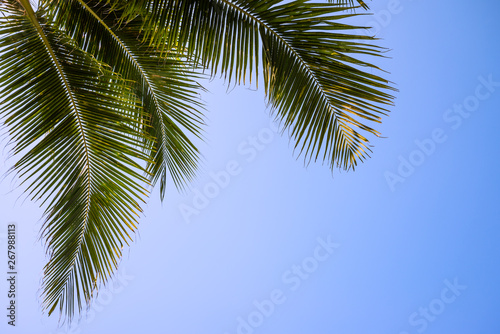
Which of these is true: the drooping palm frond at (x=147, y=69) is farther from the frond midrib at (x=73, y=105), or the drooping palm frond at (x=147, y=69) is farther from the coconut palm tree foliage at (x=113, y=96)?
the frond midrib at (x=73, y=105)

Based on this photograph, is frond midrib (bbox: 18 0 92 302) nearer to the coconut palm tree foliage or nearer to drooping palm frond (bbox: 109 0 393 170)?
the coconut palm tree foliage

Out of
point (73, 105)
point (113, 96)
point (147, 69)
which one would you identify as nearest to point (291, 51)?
point (113, 96)

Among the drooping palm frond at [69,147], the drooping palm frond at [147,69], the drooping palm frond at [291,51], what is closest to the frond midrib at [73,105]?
the drooping palm frond at [69,147]

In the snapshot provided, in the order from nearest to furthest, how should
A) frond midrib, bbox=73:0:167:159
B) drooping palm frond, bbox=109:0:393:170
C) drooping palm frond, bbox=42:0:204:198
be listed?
drooping palm frond, bbox=109:0:393:170 → frond midrib, bbox=73:0:167:159 → drooping palm frond, bbox=42:0:204:198

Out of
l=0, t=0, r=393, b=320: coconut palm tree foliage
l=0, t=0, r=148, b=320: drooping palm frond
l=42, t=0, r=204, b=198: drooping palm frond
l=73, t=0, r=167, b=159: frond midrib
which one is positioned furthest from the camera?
l=42, t=0, r=204, b=198: drooping palm frond

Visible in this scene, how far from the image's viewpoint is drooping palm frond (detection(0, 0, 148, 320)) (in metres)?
2.86

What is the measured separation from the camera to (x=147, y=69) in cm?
373

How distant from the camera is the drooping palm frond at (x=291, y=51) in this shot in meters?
2.32

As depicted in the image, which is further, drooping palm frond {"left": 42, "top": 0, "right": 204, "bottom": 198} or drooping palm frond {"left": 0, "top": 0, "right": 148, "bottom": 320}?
drooping palm frond {"left": 42, "top": 0, "right": 204, "bottom": 198}

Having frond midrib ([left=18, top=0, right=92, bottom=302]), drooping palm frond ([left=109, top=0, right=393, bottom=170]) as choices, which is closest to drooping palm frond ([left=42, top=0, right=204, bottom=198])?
frond midrib ([left=18, top=0, right=92, bottom=302])

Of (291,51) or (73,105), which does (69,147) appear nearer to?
(73,105)

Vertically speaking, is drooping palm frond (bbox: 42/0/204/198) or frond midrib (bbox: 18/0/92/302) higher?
drooping palm frond (bbox: 42/0/204/198)

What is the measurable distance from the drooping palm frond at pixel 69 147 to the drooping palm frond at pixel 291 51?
650mm

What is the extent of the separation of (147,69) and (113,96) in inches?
31.1
